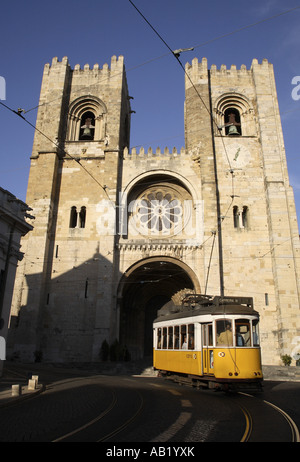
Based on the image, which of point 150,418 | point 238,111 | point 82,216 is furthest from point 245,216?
point 150,418

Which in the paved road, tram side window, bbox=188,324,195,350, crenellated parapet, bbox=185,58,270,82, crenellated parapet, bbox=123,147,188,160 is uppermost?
crenellated parapet, bbox=185,58,270,82

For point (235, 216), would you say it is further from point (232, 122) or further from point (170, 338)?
point (170, 338)

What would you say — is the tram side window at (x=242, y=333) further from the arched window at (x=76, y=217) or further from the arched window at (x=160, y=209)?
the arched window at (x=76, y=217)

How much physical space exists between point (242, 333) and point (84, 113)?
21.5 metres

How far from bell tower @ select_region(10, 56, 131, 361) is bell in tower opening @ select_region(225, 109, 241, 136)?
7.59m

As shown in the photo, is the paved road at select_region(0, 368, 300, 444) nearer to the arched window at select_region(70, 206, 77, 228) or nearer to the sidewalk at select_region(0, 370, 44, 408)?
the sidewalk at select_region(0, 370, 44, 408)

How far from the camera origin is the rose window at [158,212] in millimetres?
23141

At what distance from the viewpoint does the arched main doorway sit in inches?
860

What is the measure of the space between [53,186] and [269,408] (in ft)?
61.5

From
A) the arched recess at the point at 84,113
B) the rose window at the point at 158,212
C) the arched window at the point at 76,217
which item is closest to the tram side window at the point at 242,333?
the rose window at the point at 158,212

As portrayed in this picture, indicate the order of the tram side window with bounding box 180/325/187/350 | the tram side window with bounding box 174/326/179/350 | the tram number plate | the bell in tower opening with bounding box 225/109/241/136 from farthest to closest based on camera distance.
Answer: the bell in tower opening with bounding box 225/109/241/136, the tram side window with bounding box 174/326/179/350, the tram side window with bounding box 180/325/187/350, the tram number plate

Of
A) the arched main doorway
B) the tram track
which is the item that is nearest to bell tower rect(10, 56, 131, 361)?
the arched main doorway
